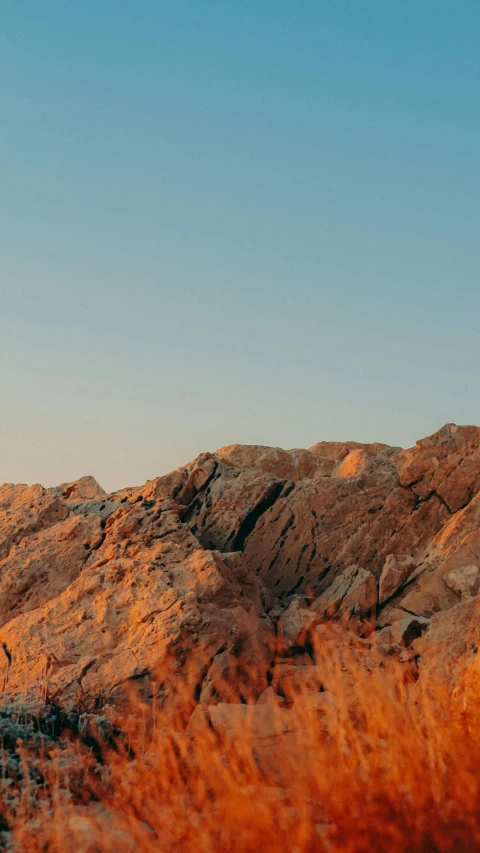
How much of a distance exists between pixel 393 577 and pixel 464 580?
36.3 inches

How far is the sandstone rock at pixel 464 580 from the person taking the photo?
9.15 m

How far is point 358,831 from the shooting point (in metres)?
5.29

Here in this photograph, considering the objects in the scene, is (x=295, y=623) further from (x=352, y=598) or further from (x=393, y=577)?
(x=393, y=577)

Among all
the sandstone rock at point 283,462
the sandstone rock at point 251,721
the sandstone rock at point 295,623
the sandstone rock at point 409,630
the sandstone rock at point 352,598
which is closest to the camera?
the sandstone rock at point 251,721

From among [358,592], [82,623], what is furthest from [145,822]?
[358,592]

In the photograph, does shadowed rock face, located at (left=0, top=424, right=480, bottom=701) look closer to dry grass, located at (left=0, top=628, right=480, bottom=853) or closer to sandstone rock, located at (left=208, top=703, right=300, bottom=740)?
sandstone rock, located at (left=208, top=703, right=300, bottom=740)

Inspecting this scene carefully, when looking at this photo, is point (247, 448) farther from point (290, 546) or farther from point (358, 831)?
point (358, 831)

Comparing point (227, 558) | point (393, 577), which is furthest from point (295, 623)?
point (393, 577)

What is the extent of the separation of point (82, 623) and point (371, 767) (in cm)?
412

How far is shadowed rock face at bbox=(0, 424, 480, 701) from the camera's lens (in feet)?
28.0

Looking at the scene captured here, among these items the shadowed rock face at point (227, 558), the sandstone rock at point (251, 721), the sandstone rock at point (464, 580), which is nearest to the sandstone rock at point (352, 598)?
the shadowed rock face at point (227, 558)

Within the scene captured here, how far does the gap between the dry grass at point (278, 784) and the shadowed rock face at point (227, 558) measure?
2.96ft

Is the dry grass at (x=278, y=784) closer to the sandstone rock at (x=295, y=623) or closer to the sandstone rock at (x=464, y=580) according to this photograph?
the sandstone rock at (x=295, y=623)

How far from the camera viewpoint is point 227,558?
977 cm
